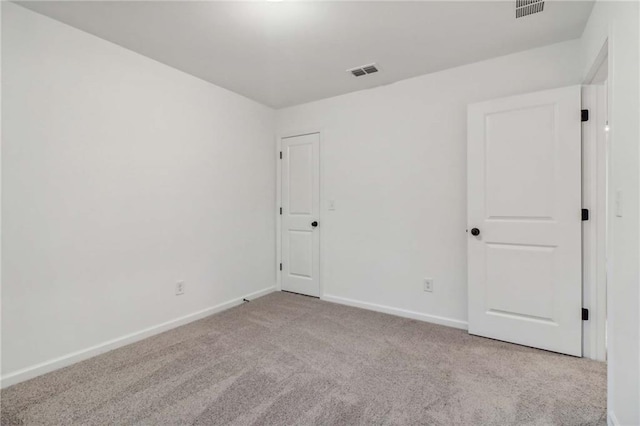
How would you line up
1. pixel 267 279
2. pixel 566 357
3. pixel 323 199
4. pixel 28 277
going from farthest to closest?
pixel 267 279 → pixel 323 199 → pixel 566 357 → pixel 28 277

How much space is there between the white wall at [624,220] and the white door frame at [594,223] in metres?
0.77

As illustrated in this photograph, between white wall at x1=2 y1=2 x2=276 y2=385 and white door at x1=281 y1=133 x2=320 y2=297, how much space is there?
29.8 inches

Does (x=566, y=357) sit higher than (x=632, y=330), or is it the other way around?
(x=632, y=330)

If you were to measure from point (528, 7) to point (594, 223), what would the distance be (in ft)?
5.22

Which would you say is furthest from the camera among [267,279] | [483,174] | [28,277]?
[267,279]

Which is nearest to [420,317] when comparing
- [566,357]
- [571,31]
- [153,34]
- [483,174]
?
[566,357]

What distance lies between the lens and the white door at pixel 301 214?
377 centimetres

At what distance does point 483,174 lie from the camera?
2584 millimetres

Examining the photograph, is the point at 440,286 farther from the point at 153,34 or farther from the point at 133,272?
the point at 153,34

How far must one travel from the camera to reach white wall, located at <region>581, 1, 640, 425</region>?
4.19ft

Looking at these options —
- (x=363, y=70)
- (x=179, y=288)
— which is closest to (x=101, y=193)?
(x=179, y=288)

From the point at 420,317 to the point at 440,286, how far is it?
384mm

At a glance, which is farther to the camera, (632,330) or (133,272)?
(133,272)

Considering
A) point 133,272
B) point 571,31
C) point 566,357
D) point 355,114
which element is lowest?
point 566,357
